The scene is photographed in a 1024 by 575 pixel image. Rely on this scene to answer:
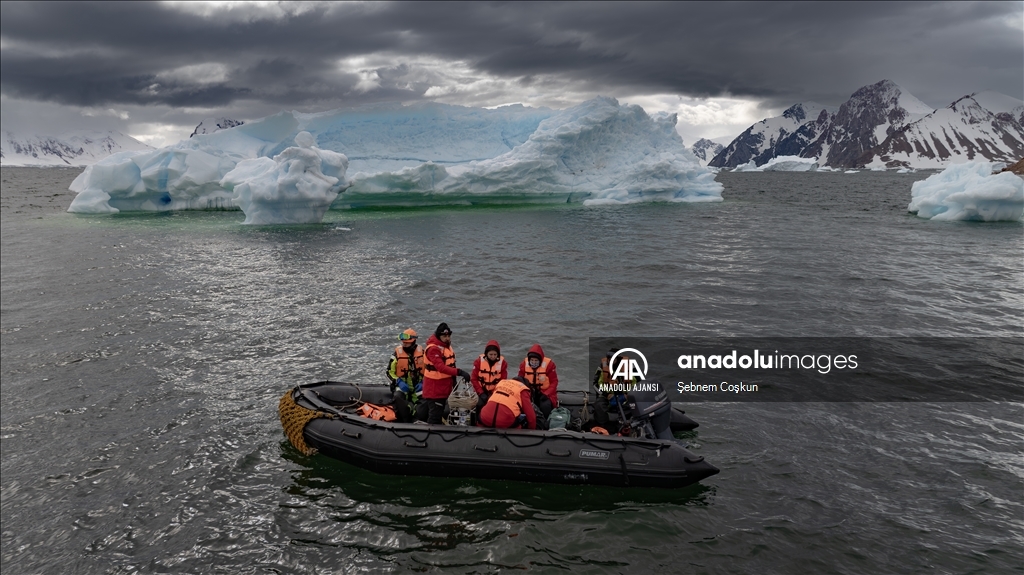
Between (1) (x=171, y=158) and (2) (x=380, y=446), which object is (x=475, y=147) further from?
(2) (x=380, y=446)

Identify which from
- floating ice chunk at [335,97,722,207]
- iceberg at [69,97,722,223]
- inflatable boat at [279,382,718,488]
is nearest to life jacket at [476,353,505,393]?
inflatable boat at [279,382,718,488]

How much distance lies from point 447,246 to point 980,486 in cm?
2005

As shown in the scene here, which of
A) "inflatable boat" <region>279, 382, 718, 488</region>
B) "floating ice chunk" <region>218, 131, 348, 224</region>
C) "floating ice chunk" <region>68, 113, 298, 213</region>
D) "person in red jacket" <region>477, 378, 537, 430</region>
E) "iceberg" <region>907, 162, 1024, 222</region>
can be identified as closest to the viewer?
"inflatable boat" <region>279, 382, 718, 488</region>

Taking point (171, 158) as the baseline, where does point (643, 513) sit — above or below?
below

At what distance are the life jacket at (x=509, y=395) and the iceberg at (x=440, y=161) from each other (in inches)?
1111

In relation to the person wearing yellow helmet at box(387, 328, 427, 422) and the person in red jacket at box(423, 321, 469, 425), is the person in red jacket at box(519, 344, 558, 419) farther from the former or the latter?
the person wearing yellow helmet at box(387, 328, 427, 422)

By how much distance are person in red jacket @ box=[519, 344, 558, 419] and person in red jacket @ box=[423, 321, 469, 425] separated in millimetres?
978

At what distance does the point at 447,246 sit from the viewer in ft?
82.3

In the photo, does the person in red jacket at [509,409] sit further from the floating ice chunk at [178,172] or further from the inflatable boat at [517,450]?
the floating ice chunk at [178,172]

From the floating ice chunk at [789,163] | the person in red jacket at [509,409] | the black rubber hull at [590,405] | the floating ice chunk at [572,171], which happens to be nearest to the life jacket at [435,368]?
the person in red jacket at [509,409]

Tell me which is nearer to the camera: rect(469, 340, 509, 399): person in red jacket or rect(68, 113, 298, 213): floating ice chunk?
rect(469, 340, 509, 399): person in red jacket

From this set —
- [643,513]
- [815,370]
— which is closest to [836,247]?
[815,370]

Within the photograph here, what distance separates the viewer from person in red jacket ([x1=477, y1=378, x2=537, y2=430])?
805cm

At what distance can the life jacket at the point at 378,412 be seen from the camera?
28.8 feet
